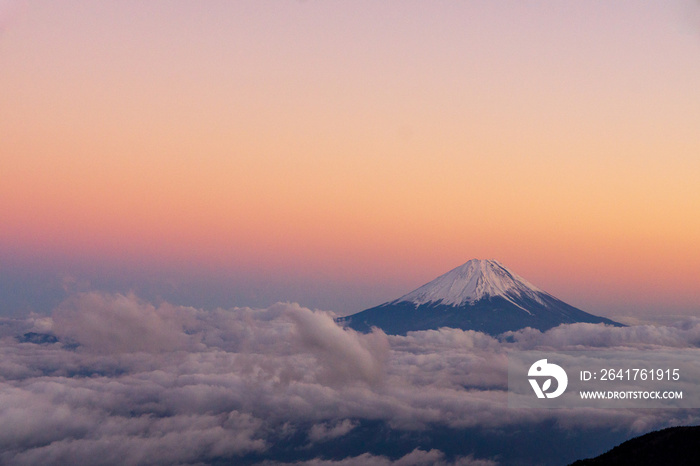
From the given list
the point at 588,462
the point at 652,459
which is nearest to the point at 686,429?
the point at 652,459

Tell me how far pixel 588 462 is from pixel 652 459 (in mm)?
11063

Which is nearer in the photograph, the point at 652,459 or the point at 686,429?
the point at 652,459

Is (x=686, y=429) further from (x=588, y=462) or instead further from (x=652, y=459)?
(x=588, y=462)

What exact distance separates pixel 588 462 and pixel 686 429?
67.5 ft

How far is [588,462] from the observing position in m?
116

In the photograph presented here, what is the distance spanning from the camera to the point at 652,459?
363 feet

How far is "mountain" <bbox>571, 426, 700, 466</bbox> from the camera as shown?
354 feet

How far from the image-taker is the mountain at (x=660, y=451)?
354 ft

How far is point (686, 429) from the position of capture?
118562 mm

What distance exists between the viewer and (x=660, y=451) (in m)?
112
